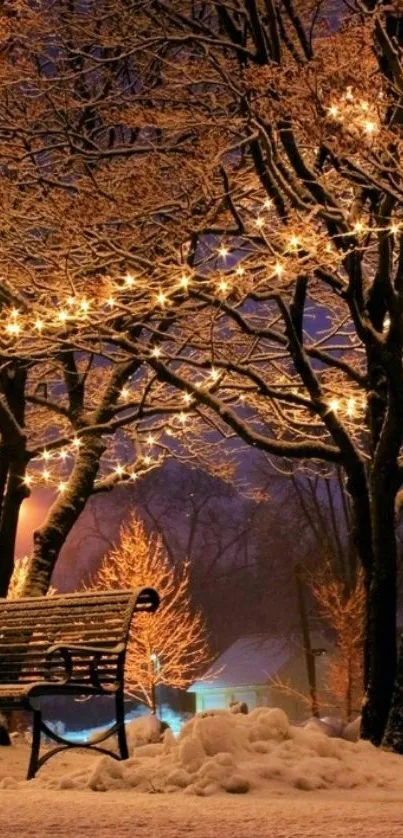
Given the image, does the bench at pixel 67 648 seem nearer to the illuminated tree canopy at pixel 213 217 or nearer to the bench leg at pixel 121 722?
the bench leg at pixel 121 722

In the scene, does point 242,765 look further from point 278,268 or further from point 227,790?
point 278,268

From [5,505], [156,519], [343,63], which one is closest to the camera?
[343,63]

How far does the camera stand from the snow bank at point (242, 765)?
18.4ft

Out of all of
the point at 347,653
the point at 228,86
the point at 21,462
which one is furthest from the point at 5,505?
the point at 347,653

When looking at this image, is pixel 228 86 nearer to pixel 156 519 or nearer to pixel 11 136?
pixel 11 136

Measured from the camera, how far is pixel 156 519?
146ft

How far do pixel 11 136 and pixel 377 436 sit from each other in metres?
4.99

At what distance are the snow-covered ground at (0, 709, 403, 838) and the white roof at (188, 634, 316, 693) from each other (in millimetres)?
31906

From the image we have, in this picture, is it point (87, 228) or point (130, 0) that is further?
point (130, 0)

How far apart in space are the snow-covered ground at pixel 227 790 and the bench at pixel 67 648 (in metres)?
0.40

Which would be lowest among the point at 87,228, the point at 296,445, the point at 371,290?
the point at 296,445

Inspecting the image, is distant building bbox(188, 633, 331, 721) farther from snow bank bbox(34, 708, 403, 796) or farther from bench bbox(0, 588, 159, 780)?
snow bank bbox(34, 708, 403, 796)

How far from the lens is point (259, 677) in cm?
3838

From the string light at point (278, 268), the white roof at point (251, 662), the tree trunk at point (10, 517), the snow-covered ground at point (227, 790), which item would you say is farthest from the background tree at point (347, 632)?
the snow-covered ground at point (227, 790)
